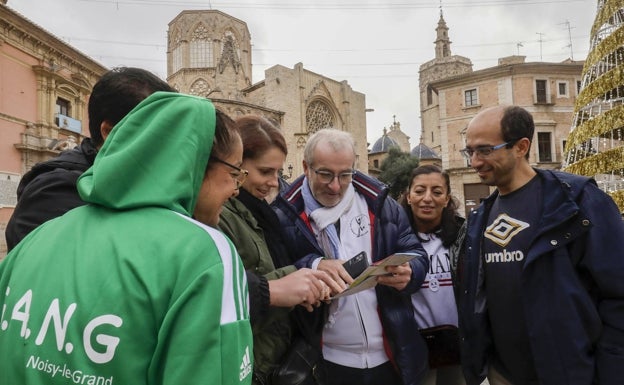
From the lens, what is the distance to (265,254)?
2.02 m

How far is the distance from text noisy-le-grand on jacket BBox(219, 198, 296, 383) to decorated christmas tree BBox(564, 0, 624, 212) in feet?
26.1

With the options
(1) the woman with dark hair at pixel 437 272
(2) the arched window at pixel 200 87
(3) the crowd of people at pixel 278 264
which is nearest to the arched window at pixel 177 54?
(2) the arched window at pixel 200 87

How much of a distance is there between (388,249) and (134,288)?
177 centimetres

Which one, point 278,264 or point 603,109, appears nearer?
point 278,264

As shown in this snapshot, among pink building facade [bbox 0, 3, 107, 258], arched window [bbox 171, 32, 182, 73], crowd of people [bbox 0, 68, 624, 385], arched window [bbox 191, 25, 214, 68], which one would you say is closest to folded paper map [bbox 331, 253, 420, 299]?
crowd of people [bbox 0, 68, 624, 385]

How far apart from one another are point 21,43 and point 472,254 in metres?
22.3

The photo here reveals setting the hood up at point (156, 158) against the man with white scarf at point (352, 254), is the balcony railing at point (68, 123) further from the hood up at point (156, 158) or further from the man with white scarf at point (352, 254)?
the hood up at point (156, 158)

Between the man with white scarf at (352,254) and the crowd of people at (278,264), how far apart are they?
0.03 feet

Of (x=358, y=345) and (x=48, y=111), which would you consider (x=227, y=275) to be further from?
(x=48, y=111)

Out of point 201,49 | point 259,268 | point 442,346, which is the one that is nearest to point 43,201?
point 259,268

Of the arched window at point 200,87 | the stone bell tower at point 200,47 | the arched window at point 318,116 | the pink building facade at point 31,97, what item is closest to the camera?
the pink building facade at point 31,97

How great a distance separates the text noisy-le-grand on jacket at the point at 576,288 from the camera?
1951 mm

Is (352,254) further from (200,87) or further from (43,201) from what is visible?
(200,87)

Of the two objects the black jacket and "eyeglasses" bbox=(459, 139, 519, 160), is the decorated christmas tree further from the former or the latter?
the black jacket
